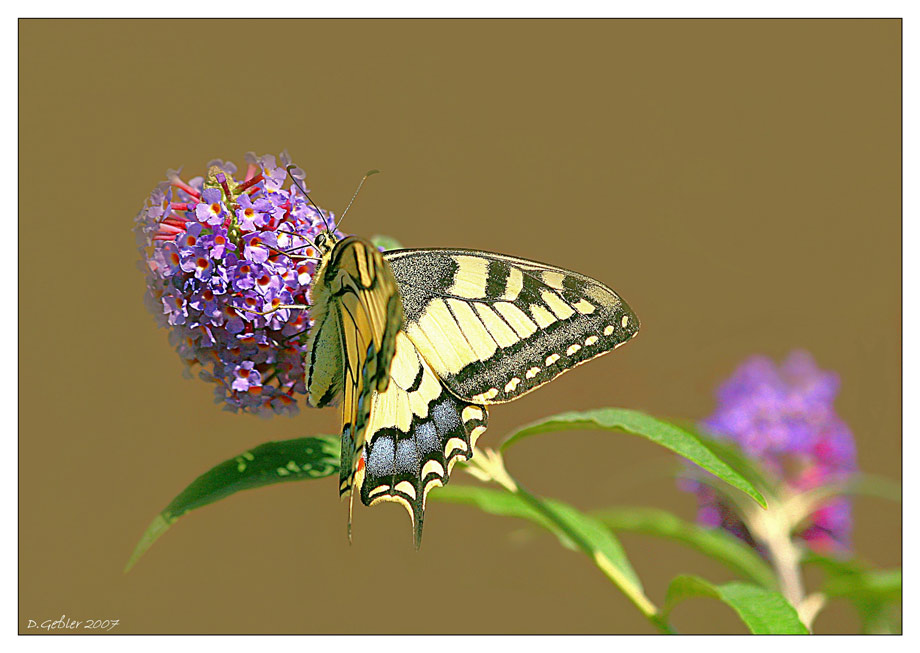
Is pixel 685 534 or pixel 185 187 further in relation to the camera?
pixel 685 534

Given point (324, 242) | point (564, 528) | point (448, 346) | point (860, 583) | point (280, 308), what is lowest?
point (860, 583)

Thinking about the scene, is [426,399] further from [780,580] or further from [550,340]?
[780,580]

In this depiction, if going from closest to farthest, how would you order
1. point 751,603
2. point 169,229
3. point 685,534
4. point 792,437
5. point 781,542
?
1. point 751,603
2. point 169,229
3. point 685,534
4. point 781,542
5. point 792,437

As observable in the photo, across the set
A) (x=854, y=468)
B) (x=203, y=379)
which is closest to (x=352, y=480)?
(x=203, y=379)

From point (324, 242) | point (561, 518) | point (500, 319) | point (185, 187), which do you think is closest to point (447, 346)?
point (500, 319)

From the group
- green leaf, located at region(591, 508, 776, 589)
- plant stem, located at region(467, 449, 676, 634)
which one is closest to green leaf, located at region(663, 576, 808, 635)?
plant stem, located at region(467, 449, 676, 634)

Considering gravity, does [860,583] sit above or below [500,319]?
below

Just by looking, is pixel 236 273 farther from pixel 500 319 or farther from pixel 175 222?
pixel 500 319

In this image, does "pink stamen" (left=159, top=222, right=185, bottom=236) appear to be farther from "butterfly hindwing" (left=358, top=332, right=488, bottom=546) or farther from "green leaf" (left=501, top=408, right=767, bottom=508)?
"green leaf" (left=501, top=408, right=767, bottom=508)
